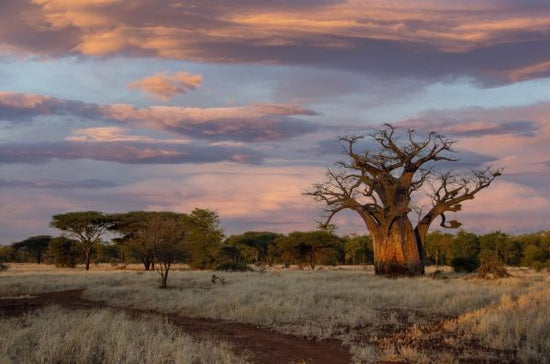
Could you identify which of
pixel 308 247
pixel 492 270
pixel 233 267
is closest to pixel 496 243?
pixel 308 247

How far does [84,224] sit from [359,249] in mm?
43028

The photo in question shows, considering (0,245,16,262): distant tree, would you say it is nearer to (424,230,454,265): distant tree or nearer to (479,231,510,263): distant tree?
(424,230,454,265): distant tree

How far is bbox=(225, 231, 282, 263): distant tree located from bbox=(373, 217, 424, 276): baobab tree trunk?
4874 cm

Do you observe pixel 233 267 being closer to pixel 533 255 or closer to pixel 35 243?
pixel 533 255

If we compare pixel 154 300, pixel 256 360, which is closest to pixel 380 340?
pixel 256 360

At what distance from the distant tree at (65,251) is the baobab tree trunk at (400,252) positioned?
144 feet

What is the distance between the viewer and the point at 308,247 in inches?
2589

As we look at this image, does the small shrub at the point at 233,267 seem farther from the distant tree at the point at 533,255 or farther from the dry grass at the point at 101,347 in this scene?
the distant tree at the point at 533,255

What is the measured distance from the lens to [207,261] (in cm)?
5838

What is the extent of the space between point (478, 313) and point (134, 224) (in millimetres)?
51851

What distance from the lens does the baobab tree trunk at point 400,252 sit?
3522 cm

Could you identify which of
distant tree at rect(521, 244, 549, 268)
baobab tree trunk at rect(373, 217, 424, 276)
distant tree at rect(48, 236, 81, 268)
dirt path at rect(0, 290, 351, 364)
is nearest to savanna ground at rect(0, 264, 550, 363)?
dirt path at rect(0, 290, 351, 364)

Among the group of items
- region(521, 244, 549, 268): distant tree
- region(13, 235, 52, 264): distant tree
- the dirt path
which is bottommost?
the dirt path

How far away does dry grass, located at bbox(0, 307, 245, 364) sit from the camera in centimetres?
904
